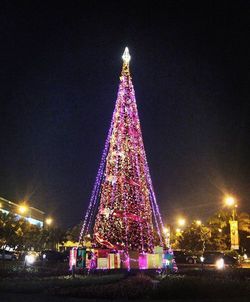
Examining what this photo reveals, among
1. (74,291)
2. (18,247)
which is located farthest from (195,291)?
(18,247)

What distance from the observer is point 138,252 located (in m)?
27.7

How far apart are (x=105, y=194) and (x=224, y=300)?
17.0m

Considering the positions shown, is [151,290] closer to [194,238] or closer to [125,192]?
[125,192]

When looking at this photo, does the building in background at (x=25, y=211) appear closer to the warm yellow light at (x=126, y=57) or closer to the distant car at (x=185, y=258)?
the distant car at (x=185, y=258)

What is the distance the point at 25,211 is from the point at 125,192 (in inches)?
2914

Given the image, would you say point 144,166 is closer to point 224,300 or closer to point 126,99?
point 126,99

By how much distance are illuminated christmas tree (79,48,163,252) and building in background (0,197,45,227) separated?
50.6 metres

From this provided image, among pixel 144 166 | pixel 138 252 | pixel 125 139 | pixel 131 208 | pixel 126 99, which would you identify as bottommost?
pixel 138 252

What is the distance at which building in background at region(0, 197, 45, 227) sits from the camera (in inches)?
3831

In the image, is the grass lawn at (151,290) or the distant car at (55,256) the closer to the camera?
the grass lawn at (151,290)

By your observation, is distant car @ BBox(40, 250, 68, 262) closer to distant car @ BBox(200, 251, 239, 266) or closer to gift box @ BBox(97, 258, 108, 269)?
distant car @ BBox(200, 251, 239, 266)

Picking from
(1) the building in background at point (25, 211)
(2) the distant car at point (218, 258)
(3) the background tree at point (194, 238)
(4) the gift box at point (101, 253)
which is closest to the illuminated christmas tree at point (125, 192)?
(4) the gift box at point (101, 253)

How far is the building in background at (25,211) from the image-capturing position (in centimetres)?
9731

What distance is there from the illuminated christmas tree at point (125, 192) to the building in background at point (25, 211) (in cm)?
5063
